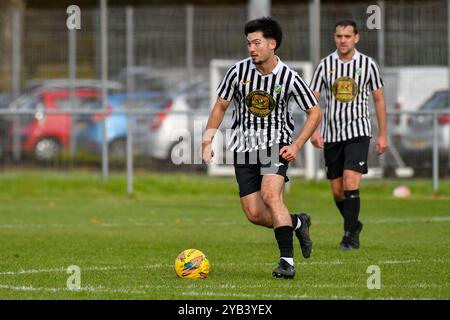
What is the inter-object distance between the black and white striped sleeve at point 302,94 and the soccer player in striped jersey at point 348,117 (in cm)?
253

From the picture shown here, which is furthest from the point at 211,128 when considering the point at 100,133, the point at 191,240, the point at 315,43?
the point at 315,43

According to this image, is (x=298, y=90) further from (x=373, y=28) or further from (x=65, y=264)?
(x=373, y=28)

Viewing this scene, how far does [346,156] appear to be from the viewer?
12.5 meters

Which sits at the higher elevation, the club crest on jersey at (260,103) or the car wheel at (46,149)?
the club crest on jersey at (260,103)

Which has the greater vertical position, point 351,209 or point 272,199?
point 272,199

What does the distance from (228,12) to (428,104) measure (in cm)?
409

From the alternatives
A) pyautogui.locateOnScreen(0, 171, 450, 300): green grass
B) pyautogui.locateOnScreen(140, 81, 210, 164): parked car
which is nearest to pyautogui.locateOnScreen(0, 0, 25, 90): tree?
pyautogui.locateOnScreen(0, 171, 450, 300): green grass

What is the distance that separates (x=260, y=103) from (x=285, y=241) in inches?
46.7

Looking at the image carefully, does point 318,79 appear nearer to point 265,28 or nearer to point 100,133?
point 265,28

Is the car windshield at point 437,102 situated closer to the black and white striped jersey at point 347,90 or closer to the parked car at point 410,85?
the parked car at point 410,85

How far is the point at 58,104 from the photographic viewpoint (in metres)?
23.5

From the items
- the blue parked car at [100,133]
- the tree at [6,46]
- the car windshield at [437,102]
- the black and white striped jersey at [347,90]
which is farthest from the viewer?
the tree at [6,46]

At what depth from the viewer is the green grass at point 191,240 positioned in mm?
8992

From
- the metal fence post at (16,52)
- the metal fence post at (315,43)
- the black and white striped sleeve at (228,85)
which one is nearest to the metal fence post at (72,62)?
the metal fence post at (16,52)
